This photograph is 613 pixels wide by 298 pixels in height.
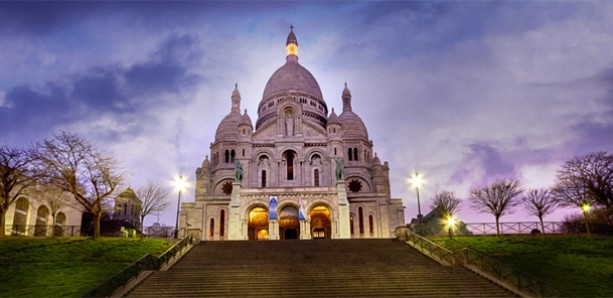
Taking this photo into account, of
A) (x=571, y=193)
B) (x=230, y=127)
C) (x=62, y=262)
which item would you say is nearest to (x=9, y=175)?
(x=62, y=262)

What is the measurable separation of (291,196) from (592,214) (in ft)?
108

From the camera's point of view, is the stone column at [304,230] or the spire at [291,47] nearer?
the stone column at [304,230]

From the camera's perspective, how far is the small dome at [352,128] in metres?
62.5

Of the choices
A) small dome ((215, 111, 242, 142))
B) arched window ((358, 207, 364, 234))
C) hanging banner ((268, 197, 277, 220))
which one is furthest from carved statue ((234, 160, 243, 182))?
arched window ((358, 207, 364, 234))

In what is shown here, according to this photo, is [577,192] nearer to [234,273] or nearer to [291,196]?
[291,196]

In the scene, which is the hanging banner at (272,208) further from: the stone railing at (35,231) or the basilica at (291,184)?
the stone railing at (35,231)

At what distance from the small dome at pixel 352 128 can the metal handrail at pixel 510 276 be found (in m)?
37.0

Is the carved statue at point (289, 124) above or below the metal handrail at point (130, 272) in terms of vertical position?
above

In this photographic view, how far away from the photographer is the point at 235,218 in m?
44.9

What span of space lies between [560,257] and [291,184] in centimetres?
2863

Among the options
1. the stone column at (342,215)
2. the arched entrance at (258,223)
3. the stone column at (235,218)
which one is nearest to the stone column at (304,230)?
the stone column at (342,215)

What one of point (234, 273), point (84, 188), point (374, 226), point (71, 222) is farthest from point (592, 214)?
point (71, 222)

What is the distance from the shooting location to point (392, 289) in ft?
69.0

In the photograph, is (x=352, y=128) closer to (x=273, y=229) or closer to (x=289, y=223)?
(x=289, y=223)
